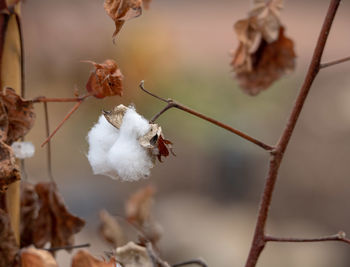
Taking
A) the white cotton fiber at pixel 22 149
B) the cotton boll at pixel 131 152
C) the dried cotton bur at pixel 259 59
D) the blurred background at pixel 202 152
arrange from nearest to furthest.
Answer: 1. the cotton boll at pixel 131 152
2. the white cotton fiber at pixel 22 149
3. the dried cotton bur at pixel 259 59
4. the blurred background at pixel 202 152

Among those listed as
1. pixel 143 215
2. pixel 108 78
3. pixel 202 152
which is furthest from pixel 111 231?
pixel 202 152

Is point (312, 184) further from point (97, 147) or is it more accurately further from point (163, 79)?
point (97, 147)

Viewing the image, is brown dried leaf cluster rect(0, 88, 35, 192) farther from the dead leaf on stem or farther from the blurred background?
the blurred background

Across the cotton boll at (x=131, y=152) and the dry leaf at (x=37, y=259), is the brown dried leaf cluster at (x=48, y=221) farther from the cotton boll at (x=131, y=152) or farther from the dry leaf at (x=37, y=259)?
the cotton boll at (x=131, y=152)

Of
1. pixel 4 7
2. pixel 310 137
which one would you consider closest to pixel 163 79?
pixel 310 137

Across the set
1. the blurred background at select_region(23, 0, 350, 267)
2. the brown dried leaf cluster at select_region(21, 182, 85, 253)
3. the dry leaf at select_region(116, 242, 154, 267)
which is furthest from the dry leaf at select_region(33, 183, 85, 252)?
the blurred background at select_region(23, 0, 350, 267)

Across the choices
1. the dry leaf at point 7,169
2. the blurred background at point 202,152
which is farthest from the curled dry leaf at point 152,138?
the blurred background at point 202,152

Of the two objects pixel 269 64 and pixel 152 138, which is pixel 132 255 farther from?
pixel 269 64
